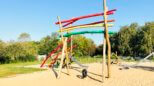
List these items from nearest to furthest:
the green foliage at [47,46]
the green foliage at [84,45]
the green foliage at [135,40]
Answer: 1. the green foliage at [135,40]
2. the green foliage at [84,45]
3. the green foliage at [47,46]

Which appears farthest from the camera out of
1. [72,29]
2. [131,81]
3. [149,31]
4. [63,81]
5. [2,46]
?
[149,31]

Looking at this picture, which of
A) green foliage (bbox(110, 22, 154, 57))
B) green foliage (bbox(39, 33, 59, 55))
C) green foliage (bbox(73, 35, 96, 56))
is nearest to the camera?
green foliage (bbox(110, 22, 154, 57))

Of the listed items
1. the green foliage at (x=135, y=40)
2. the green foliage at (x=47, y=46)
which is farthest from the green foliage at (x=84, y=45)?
the green foliage at (x=47, y=46)

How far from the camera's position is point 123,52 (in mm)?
60500

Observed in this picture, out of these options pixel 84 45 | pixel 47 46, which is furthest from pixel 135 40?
pixel 47 46

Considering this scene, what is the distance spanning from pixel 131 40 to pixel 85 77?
46.6 meters

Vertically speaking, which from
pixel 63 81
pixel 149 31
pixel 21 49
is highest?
pixel 149 31

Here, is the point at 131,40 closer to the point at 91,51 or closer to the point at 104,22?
the point at 91,51

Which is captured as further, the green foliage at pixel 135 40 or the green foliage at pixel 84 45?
the green foliage at pixel 84 45

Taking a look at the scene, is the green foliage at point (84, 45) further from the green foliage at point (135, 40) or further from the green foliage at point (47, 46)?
the green foliage at point (47, 46)

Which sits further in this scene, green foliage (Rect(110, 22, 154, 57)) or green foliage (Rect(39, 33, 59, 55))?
green foliage (Rect(39, 33, 59, 55))

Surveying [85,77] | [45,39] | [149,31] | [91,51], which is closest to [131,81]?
[85,77]

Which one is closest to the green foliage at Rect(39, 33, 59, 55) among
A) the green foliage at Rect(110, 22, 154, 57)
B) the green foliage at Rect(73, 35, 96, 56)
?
the green foliage at Rect(73, 35, 96, 56)

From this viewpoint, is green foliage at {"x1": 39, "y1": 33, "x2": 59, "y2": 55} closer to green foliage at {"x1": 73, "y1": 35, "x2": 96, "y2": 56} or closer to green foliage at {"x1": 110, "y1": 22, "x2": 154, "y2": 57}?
green foliage at {"x1": 73, "y1": 35, "x2": 96, "y2": 56}
